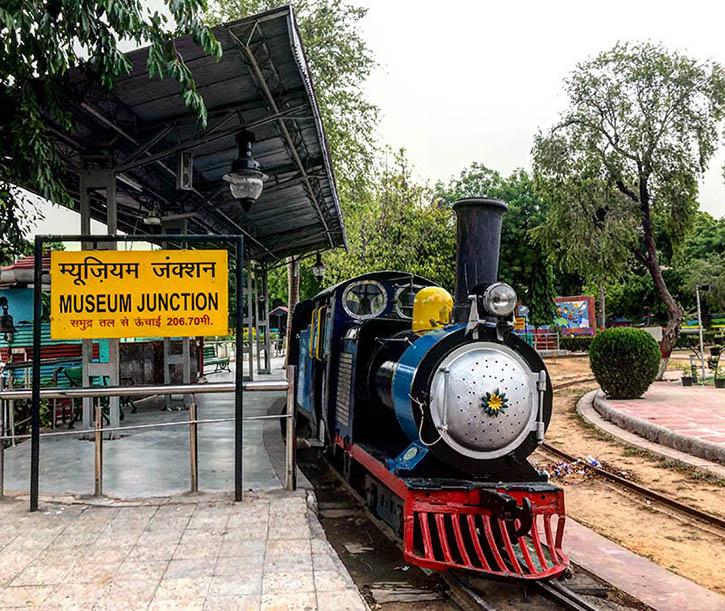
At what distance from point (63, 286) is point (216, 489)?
7.52 feet

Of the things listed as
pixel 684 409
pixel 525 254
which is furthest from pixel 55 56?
pixel 525 254

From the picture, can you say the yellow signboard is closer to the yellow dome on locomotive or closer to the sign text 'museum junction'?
the sign text 'museum junction'

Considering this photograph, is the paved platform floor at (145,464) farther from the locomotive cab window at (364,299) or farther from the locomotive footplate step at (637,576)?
the locomotive footplate step at (637,576)

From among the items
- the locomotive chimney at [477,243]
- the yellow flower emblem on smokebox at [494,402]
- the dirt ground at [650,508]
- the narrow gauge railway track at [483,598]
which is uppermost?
the locomotive chimney at [477,243]

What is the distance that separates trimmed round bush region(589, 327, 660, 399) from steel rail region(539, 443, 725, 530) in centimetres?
493

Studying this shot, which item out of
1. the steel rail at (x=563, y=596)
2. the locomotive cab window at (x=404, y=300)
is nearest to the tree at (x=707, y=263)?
the locomotive cab window at (x=404, y=300)

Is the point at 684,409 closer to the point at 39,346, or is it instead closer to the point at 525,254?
the point at 39,346

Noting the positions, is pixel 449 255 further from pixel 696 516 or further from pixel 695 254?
pixel 695 254

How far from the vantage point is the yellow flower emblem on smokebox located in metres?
4.65

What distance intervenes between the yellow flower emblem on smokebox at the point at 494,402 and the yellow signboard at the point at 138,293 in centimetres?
250

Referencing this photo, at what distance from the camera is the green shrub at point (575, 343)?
119 feet

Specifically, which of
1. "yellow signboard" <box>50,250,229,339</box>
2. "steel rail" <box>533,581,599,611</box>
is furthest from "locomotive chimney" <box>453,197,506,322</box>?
"yellow signboard" <box>50,250,229,339</box>

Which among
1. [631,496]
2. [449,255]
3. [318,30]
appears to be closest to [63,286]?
[631,496]

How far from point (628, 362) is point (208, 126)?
33.3ft
